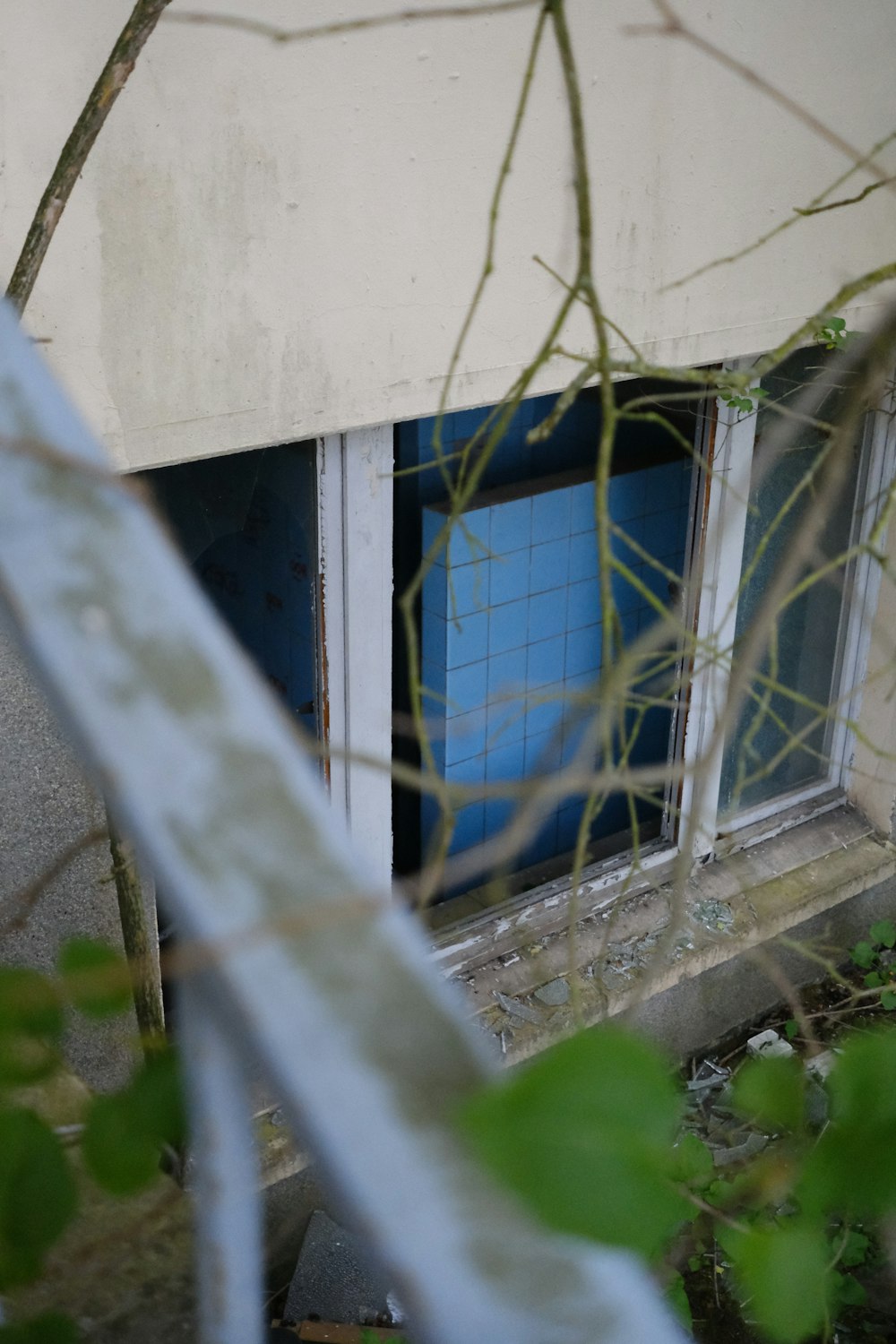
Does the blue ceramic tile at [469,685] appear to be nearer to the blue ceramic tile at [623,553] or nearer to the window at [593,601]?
the window at [593,601]

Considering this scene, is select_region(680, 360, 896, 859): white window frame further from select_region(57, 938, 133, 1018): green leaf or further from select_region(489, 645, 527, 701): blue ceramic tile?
select_region(57, 938, 133, 1018): green leaf

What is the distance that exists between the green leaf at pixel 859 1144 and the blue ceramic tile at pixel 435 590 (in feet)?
9.84

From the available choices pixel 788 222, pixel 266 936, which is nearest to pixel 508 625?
pixel 788 222

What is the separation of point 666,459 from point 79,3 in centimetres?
235

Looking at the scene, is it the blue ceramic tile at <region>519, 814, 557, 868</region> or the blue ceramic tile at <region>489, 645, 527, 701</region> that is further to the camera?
the blue ceramic tile at <region>519, 814, 557, 868</region>

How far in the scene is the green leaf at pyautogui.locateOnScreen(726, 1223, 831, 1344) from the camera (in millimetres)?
473

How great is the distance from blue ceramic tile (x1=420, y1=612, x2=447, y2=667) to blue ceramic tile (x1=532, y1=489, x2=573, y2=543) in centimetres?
38

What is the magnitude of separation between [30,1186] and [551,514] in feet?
10.2

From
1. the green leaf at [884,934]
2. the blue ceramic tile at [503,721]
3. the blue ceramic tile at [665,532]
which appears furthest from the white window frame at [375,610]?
the green leaf at [884,934]

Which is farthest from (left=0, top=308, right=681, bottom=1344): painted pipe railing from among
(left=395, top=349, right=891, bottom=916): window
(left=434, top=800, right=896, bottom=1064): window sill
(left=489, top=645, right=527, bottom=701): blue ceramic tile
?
(left=489, top=645, right=527, bottom=701): blue ceramic tile

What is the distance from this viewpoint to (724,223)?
2818 millimetres

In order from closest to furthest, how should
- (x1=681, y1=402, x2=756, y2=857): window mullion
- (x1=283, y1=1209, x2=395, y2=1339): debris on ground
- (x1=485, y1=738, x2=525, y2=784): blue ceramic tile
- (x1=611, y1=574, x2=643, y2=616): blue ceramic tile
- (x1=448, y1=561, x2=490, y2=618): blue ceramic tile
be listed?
(x1=283, y1=1209, x2=395, y2=1339): debris on ground → (x1=681, y1=402, x2=756, y2=857): window mullion → (x1=448, y1=561, x2=490, y2=618): blue ceramic tile → (x1=485, y1=738, x2=525, y2=784): blue ceramic tile → (x1=611, y1=574, x2=643, y2=616): blue ceramic tile

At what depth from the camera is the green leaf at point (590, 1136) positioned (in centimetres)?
32

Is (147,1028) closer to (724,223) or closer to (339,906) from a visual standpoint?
(339,906)
